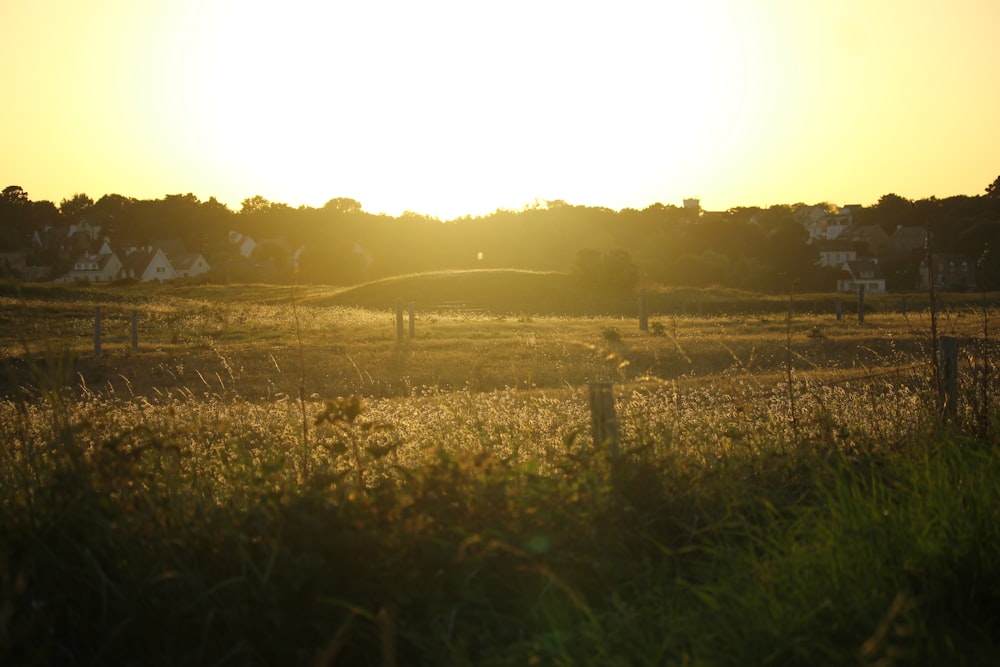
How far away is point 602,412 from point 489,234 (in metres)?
96.5

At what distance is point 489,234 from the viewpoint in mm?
101188

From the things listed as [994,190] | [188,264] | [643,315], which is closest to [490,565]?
[643,315]

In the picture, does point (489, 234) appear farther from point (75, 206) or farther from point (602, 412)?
point (602, 412)

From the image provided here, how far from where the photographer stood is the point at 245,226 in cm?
10775

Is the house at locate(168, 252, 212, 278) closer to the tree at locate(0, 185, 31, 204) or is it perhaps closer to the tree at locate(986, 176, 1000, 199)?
the tree at locate(0, 185, 31, 204)

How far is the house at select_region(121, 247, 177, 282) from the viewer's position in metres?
88.7

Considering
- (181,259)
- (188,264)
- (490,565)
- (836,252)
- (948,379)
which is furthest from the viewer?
(181,259)

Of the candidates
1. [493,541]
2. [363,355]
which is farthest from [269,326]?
[493,541]

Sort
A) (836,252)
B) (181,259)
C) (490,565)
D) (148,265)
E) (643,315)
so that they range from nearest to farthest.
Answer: (490,565), (643,315), (148,265), (836,252), (181,259)

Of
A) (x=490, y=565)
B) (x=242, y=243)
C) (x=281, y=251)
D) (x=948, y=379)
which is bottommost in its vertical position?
(x=490, y=565)

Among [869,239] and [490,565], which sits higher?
[869,239]

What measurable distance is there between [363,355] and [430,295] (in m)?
36.6

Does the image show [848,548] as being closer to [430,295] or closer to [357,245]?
[430,295]

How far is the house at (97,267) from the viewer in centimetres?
8531
